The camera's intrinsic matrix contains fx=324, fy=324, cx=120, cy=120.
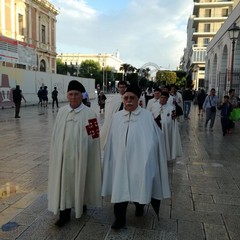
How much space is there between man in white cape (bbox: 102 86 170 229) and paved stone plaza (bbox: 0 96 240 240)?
37 cm

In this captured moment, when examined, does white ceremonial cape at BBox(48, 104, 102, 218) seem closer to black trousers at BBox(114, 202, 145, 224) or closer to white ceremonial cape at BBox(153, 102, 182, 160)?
black trousers at BBox(114, 202, 145, 224)

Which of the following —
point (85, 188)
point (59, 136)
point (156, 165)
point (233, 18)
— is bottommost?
point (85, 188)

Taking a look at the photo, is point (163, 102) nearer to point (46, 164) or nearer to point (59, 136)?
point (46, 164)

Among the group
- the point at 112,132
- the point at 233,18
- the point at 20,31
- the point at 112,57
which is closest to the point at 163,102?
the point at 112,132

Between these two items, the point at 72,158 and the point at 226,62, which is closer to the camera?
the point at 72,158

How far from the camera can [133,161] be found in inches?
145

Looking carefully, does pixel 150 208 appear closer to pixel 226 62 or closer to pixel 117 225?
pixel 117 225

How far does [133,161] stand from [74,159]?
0.70 m

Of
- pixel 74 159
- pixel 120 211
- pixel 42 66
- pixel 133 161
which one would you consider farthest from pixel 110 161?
pixel 42 66

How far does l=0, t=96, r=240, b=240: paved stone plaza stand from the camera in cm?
375

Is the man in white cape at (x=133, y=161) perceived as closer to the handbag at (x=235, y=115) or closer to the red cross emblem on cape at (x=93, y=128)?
the red cross emblem on cape at (x=93, y=128)

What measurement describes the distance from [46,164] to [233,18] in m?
18.0

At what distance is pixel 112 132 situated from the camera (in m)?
3.86

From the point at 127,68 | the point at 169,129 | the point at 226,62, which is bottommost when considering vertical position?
the point at 169,129
